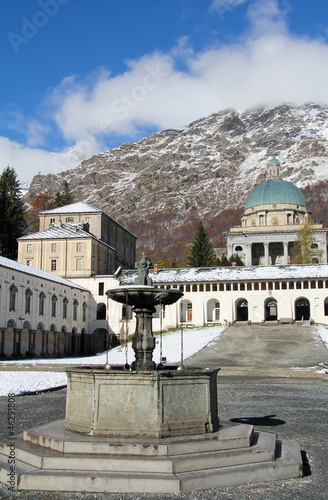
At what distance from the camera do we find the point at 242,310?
8181cm

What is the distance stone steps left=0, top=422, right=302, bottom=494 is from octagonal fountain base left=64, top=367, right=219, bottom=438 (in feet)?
0.86

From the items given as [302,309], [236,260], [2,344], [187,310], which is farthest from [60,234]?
[236,260]

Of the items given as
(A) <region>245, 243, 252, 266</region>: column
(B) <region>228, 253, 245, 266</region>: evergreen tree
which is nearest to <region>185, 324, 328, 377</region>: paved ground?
(B) <region>228, 253, 245, 266</region>: evergreen tree

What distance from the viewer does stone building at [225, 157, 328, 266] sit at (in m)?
110

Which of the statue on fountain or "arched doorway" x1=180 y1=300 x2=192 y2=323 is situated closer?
the statue on fountain

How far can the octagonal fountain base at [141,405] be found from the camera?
427 inches

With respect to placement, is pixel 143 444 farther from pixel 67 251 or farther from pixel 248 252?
pixel 248 252

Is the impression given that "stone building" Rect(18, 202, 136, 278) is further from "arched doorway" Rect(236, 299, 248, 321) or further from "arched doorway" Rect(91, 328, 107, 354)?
"arched doorway" Rect(236, 299, 248, 321)

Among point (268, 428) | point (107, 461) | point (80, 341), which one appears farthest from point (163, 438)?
point (80, 341)

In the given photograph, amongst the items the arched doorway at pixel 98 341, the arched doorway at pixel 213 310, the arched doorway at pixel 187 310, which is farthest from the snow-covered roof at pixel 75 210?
the arched doorway at pixel 213 310

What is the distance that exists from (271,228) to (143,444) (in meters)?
104

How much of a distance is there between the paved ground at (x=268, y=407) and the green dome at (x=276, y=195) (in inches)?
2636

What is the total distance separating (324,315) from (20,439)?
218ft

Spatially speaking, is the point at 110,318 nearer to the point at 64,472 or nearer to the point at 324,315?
the point at 324,315
